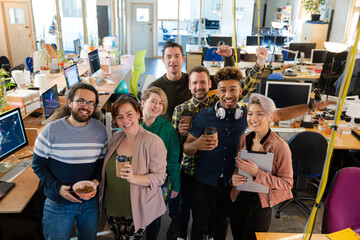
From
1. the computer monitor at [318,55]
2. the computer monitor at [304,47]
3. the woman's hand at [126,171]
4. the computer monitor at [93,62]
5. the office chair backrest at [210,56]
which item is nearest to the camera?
the woman's hand at [126,171]

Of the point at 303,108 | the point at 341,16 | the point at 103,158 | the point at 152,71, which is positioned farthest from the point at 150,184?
the point at 341,16

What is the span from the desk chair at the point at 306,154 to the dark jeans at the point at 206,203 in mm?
1154

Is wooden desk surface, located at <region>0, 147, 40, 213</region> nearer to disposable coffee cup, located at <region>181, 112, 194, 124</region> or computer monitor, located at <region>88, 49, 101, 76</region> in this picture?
disposable coffee cup, located at <region>181, 112, 194, 124</region>

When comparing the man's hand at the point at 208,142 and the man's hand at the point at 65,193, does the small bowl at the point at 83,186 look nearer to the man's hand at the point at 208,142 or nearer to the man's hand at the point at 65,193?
the man's hand at the point at 65,193

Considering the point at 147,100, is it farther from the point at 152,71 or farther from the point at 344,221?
the point at 152,71

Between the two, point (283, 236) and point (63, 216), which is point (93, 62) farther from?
point (283, 236)

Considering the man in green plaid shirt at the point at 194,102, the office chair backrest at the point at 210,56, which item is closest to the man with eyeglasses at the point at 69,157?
the man in green plaid shirt at the point at 194,102

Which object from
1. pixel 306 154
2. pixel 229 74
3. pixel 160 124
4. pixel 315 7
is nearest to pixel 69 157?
pixel 160 124

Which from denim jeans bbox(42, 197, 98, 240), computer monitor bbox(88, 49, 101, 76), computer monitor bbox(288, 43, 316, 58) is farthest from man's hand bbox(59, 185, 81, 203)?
computer monitor bbox(288, 43, 316, 58)

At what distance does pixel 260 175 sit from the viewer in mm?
1935

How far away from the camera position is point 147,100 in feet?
7.35

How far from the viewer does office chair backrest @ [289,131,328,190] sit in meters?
3.12

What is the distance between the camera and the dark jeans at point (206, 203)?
2.30 m

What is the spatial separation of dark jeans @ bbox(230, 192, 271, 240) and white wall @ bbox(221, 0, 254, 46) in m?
10.9
